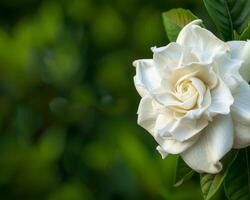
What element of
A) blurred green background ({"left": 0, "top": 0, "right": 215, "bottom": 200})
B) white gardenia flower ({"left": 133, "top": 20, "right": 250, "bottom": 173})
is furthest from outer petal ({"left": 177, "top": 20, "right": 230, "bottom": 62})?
blurred green background ({"left": 0, "top": 0, "right": 215, "bottom": 200})

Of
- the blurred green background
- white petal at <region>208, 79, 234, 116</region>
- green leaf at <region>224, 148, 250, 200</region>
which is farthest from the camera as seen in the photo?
the blurred green background

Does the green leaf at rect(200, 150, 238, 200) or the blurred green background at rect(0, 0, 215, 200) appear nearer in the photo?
the green leaf at rect(200, 150, 238, 200)

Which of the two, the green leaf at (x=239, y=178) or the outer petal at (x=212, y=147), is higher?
the outer petal at (x=212, y=147)

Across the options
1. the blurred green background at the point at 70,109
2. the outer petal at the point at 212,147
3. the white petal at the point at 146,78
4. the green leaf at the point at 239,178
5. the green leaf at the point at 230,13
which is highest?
the green leaf at the point at 230,13

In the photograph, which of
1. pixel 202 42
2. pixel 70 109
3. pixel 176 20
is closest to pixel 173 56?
pixel 202 42

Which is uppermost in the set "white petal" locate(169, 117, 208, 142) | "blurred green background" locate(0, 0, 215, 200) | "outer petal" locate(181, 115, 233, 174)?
"white petal" locate(169, 117, 208, 142)

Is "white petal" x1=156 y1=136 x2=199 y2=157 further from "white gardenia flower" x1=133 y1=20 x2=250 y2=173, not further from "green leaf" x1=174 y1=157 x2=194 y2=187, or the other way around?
"green leaf" x1=174 y1=157 x2=194 y2=187

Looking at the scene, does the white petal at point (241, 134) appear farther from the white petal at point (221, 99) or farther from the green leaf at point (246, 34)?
the green leaf at point (246, 34)

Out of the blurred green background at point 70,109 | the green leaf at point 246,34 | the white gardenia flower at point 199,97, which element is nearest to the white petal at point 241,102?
the white gardenia flower at point 199,97
